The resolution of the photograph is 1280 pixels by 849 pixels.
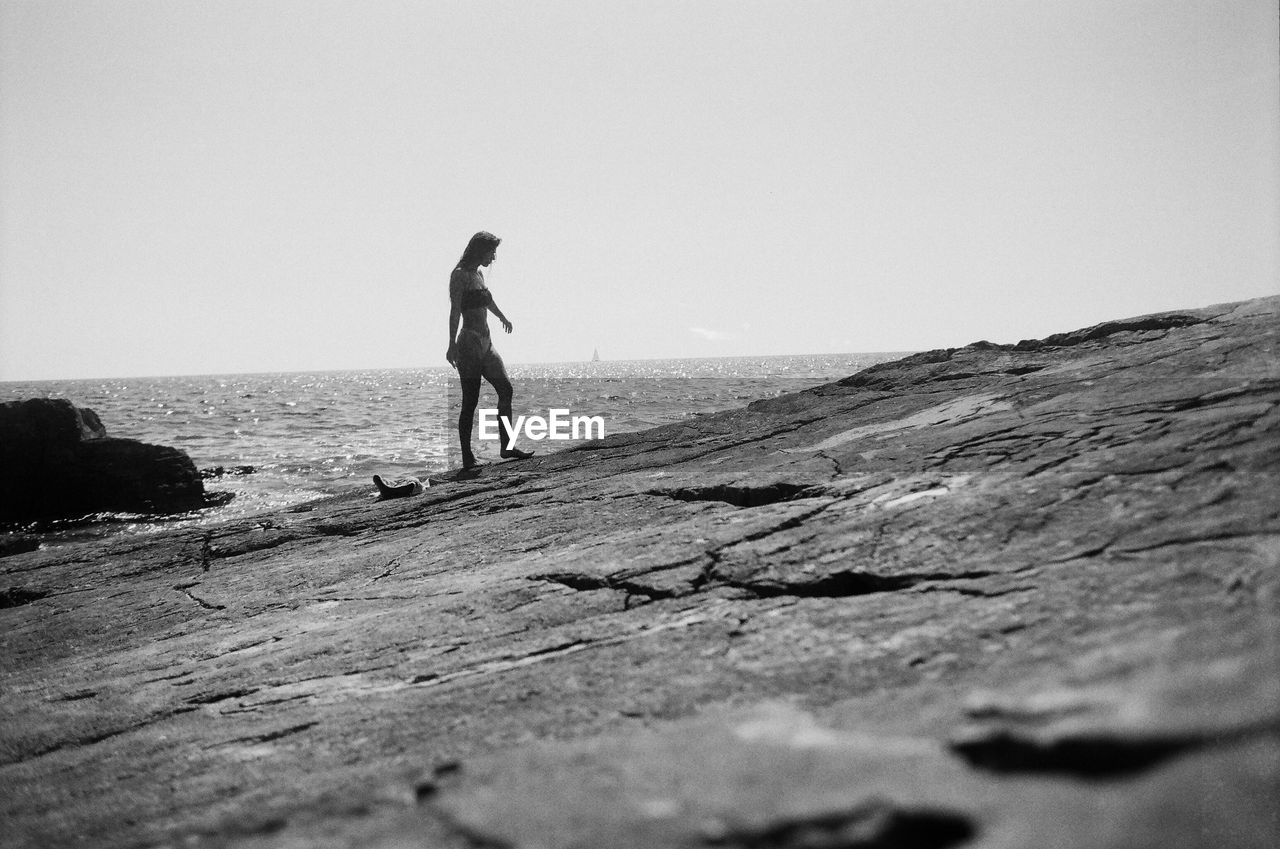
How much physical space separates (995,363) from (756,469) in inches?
96.3

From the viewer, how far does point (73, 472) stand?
13.2 meters

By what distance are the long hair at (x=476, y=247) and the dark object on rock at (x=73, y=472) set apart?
8.04 metres

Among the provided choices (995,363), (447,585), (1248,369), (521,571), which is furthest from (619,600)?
(995,363)

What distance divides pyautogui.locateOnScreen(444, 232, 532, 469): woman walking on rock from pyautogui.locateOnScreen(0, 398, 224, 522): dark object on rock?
764 centimetres

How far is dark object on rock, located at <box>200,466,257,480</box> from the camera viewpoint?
17.3 meters

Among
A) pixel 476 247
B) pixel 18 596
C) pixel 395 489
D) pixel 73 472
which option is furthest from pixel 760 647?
pixel 73 472

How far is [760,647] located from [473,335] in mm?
6728

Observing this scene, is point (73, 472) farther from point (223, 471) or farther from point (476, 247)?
point (476, 247)

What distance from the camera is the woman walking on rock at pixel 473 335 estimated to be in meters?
8.42

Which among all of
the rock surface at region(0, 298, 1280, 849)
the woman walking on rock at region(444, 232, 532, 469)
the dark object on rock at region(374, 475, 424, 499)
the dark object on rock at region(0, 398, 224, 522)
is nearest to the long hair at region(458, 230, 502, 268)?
the woman walking on rock at region(444, 232, 532, 469)

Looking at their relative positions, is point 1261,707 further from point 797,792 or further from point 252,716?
point 252,716

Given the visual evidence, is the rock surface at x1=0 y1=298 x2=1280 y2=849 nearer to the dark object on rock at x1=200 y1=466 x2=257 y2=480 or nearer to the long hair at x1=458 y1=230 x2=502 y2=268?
the long hair at x1=458 y1=230 x2=502 y2=268

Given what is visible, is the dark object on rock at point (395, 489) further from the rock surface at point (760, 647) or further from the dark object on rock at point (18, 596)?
the dark object on rock at point (18, 596)

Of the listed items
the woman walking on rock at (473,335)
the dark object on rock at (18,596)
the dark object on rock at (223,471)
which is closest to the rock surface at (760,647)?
the dark object on rock at (18,596)
